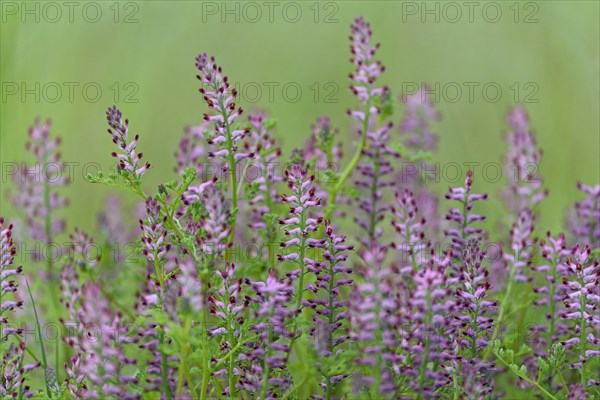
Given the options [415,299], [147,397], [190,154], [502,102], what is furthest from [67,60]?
[415,299]

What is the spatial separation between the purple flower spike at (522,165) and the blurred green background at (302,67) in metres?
2.16

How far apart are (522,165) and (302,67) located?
5.28 meters

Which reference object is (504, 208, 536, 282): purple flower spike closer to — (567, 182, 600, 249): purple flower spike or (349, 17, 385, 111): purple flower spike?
(567, 182, 600, 249): purple flower spike

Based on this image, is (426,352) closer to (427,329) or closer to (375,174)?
(427,329)

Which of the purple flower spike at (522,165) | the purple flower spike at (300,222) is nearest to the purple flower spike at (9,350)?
the purple flower spike at (300,222)

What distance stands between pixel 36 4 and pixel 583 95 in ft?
17.5

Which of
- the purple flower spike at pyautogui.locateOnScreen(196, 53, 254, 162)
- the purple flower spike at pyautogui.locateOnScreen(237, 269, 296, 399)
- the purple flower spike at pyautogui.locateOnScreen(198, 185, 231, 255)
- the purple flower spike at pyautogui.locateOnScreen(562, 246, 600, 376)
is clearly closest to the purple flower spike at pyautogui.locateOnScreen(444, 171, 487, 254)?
the purple flower spike at pyautogui.locateOnScreen(562, 246, 600, 376)

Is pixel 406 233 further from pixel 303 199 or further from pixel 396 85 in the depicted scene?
pixel 396 85

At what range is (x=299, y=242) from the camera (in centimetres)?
290

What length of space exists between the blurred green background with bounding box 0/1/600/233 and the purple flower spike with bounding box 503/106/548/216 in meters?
2.16

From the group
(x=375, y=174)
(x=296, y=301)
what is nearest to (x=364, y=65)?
(x=375, y=174)

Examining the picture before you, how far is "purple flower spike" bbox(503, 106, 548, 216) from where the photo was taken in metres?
4.18

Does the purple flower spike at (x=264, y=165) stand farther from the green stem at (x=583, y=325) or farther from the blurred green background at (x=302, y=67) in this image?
the blurred green background at (x=302, y=67)

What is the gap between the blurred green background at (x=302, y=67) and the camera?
7.43m
